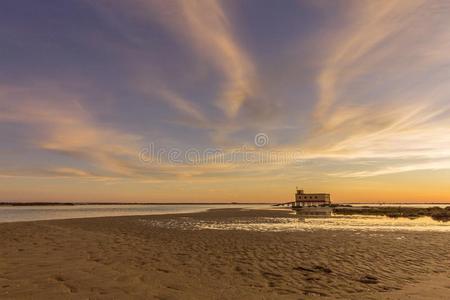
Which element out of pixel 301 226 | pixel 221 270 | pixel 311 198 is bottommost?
pixel 221 270

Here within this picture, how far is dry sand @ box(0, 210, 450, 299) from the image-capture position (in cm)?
1012

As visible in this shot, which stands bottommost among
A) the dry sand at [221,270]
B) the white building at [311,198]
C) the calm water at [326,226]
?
the dry sand at [221,270]

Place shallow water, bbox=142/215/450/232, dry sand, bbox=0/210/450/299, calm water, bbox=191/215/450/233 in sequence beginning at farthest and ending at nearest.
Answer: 1. shallow water, bbox=142/215/450/232
2. calm water, bbox=191/215/450/233
3. dry sand, bbox=0/210/450/299

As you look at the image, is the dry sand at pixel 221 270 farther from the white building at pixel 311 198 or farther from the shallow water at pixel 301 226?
the white building at pixel 311 198

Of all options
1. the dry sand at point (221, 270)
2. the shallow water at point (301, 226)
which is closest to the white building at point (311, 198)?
the shallow water at point (301, 226)

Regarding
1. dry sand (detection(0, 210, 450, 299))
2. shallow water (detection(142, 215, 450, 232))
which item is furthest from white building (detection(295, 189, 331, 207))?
dry sand (detection(0, 210, 450, 299))

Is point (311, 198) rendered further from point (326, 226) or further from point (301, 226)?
point (301, 226)

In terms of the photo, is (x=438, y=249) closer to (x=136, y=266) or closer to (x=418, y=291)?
Result: (x=418, y=291)

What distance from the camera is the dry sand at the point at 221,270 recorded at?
33.2ft

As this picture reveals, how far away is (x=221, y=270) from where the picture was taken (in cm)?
1345


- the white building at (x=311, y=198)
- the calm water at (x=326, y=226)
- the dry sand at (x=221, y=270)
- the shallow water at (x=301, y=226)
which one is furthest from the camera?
the white building at (x=311, y=198)

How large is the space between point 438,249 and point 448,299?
11.2 metres

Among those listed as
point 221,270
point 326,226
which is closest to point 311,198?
point 326,226

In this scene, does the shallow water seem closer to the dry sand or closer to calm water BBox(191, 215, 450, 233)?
calm water BBox(191, 215, 450, 233)
